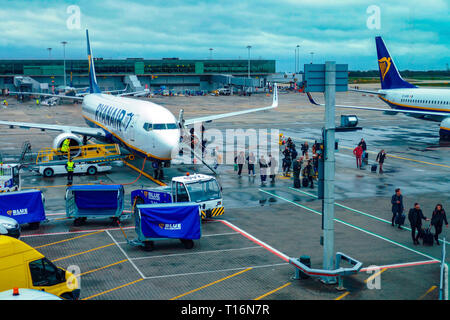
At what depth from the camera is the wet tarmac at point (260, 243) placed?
17.0m

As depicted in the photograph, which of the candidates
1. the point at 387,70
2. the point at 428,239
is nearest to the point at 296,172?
the point at 428,239

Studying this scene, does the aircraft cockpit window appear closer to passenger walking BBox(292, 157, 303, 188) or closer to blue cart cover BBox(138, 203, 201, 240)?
passenger walking BBox(292, 157, 303, 188)

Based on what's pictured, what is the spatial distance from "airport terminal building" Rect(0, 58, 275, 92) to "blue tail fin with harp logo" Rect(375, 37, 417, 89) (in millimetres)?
73075

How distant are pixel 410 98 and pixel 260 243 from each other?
141ft

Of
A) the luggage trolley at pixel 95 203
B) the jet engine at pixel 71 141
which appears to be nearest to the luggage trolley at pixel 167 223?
the luggage trolley at pixel 95 203

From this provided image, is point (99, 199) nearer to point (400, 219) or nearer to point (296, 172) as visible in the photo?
point (296, 172)

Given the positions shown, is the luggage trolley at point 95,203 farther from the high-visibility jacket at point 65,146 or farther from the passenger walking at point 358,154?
the passenger walking at point 358,154

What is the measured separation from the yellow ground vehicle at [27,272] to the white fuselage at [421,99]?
162ft

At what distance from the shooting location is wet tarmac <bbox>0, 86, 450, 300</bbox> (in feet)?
55.8

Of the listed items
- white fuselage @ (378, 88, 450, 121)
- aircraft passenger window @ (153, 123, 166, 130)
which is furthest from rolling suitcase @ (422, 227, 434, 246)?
white fuselage @ (378, 88, 450, 121)

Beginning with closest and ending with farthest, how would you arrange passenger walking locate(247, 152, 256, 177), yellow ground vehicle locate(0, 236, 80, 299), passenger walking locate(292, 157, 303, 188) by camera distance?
1. yellow ground vehicle locate(0, 236, 80, 299)
2. passenger walking locate(292, 157, 303, 188)
3. passenger walking locate(247, 152, 256, 177)

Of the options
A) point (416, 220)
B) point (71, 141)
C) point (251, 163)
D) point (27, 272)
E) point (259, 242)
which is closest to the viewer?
point (27, 272)

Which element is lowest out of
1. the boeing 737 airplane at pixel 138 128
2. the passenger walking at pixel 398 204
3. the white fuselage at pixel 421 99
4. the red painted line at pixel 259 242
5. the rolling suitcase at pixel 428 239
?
the red painted line at pixel 259 242

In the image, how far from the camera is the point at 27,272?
1457cm
